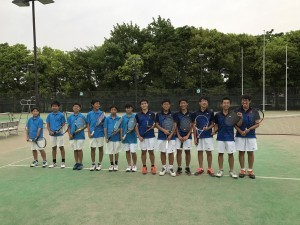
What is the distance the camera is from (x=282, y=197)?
574cm

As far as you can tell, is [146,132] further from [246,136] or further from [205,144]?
[246,136]

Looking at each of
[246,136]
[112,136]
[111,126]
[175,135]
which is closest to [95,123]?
[111,126]

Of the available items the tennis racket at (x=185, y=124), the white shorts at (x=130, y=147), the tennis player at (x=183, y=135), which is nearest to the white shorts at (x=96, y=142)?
the white shorts at (x=130, y=147)

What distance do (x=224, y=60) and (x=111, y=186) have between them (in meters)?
43.0

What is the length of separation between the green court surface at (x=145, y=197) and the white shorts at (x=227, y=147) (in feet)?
2.07

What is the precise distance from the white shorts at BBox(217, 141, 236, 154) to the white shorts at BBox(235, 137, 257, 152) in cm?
13

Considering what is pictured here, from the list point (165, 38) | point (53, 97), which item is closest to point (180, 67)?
point (165, 38)

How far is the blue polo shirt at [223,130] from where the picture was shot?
7262 millimetres

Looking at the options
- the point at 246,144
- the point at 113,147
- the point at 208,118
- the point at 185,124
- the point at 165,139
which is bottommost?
the point at 113,147

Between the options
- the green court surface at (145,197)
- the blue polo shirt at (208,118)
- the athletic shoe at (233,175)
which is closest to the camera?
the green court surface at (145,197)

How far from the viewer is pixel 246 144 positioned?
7.25m

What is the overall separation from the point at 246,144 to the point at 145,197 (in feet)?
9.00

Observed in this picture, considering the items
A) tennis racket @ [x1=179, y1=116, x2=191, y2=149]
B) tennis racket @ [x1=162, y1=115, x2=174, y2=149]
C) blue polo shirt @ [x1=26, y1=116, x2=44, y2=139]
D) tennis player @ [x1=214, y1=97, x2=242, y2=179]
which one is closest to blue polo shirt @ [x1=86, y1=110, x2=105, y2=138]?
blue polo shirt @ [x1=26, y1=116, x2=44, y2=139]

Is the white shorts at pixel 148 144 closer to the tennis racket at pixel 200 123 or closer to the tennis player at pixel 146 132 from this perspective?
the tennis player at pixel 146 132
